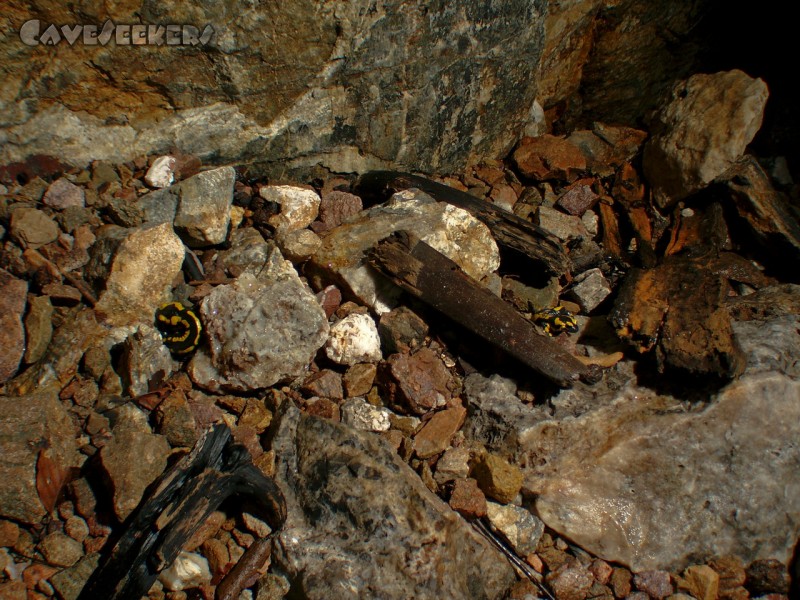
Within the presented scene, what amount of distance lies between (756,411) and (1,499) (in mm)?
3467

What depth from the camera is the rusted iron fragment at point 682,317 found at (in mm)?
2754

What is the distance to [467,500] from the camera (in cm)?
258

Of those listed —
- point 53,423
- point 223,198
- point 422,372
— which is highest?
point 223,198

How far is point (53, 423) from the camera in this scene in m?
2.45

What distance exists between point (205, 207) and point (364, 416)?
1506mm

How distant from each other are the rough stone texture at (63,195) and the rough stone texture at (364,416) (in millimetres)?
1902

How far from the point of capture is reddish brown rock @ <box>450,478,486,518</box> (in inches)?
101

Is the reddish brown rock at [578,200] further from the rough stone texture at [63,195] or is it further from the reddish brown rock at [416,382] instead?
the rough stone texture at [63,195]

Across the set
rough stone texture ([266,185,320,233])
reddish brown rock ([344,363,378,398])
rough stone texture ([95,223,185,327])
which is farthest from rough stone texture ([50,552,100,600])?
rough stone texture ([266,185,320,233])

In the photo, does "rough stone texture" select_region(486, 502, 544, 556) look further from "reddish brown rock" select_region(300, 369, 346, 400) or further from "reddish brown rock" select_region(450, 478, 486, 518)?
"reddish brown rock" select_region(300, 369, 346, 400)

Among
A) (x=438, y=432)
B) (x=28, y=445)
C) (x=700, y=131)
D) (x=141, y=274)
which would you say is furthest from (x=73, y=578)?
(x=700, y=131)

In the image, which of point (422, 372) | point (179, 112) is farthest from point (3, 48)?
point (422, 372)

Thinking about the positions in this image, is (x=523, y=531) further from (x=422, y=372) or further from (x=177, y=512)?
(x=177, y=512)

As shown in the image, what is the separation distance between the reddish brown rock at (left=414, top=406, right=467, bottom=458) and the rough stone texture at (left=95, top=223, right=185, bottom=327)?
155 cm
